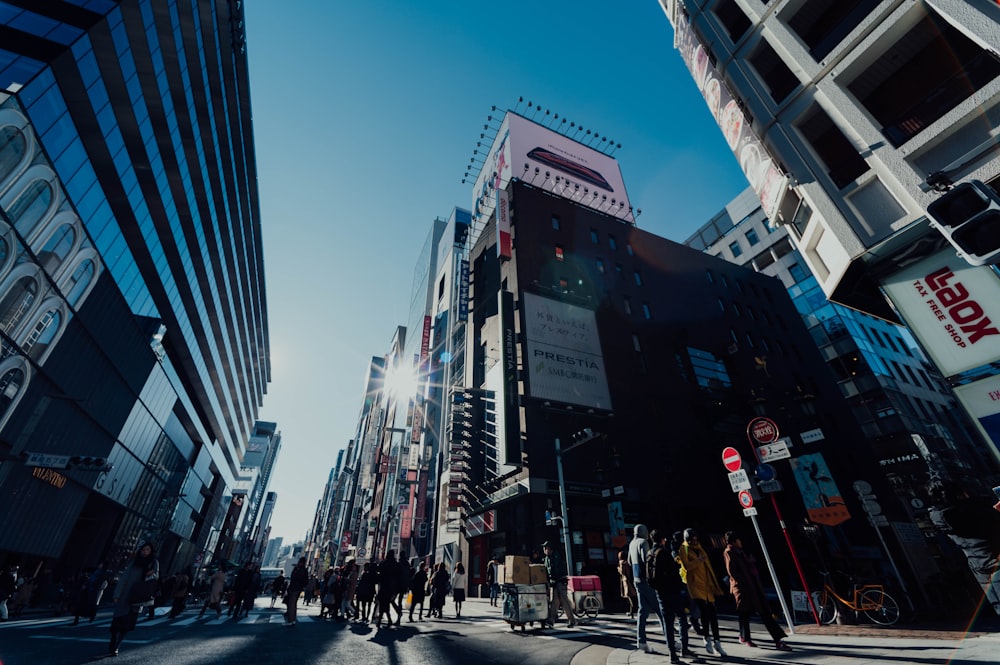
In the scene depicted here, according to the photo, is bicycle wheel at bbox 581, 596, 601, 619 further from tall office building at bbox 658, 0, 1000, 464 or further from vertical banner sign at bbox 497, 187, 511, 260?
vertical banner sign at bbox 497, 187, 511, 260

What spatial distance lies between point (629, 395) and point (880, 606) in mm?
17013

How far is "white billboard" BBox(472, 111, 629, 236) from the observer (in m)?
39.8

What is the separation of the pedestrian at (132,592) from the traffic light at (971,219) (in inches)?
441

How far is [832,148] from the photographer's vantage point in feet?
39.4

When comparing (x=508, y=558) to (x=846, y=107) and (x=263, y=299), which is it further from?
(x=263, y=299)

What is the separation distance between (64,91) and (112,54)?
3.37 metres

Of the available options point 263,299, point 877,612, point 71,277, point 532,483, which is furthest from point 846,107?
point 263,299

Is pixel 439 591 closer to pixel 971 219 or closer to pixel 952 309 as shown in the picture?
pixel 971 219

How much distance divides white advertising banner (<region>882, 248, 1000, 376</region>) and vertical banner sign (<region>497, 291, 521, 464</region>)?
16901 millimetres

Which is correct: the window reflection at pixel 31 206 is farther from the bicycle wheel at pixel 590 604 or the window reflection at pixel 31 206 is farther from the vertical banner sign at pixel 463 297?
the bicycle wheel at pixel 590 604

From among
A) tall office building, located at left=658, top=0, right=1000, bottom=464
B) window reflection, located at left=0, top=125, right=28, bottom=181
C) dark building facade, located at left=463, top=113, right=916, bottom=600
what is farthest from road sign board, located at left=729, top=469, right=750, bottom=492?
window reflection, located at left=0, top=125, right=28, bottom=181

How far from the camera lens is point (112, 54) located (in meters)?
22.5

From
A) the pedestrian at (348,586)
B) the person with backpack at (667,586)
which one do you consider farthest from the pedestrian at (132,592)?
the pedestrian at (348,586)

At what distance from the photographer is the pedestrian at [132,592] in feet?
20.4
